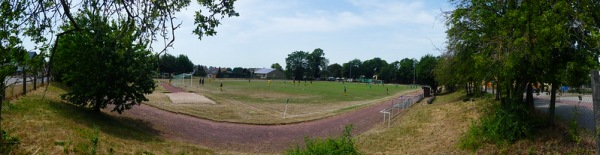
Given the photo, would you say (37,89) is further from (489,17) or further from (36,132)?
(489,17)

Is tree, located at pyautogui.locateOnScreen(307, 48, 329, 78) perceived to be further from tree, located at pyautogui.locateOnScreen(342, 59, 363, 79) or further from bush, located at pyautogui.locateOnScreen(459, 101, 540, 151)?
bush, located at pyautogui.locateOnScreen(459, 101, 540, 151)

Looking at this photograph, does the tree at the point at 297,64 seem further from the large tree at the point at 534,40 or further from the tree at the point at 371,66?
the large tree at the point at 534,40

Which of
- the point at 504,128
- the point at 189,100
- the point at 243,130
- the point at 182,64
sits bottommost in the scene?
the point at 243,130

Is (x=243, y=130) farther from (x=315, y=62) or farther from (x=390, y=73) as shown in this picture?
(x=315, y=62)

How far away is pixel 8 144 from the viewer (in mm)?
9633

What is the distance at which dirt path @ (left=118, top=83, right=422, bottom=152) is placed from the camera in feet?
70.3

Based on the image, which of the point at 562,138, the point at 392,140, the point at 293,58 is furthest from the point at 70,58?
the point at 293,58

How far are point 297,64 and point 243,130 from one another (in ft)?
496

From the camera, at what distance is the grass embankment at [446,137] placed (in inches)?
494

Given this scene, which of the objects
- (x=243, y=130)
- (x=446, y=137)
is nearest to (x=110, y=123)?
(x=243, y=130)

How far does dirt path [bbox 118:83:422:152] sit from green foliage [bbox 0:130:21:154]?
10502 millimetres

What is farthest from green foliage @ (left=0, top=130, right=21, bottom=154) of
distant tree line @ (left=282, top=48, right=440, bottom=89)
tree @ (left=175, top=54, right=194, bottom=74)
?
distant tree line @ (left=282, top=48, right=440, bottom=89)

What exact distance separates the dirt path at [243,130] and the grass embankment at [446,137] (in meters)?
3.21

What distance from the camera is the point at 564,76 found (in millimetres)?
11688
